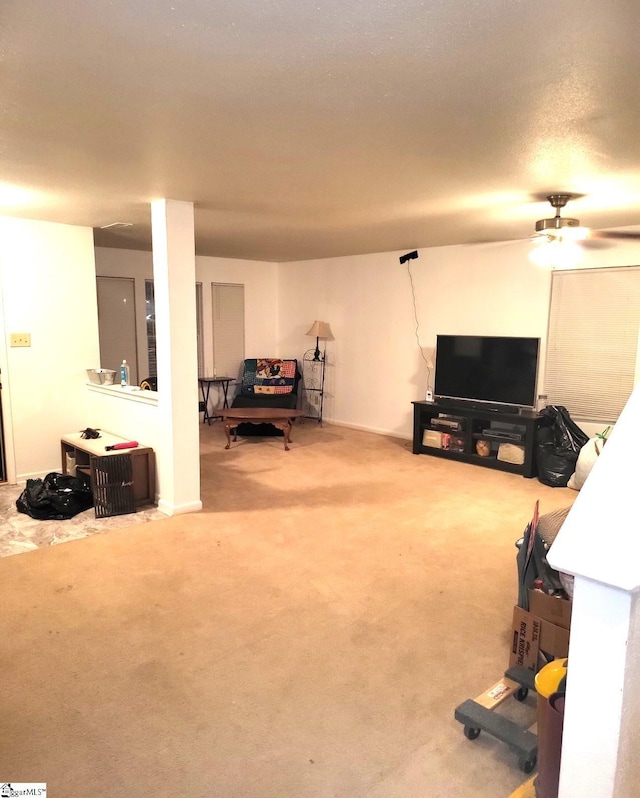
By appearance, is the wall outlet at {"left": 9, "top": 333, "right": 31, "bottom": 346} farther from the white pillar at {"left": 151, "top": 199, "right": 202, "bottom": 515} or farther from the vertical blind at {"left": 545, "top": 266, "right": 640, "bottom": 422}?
the vertical blind at {"left": 545, "top": 266, "right": 640, "bottom": 422}

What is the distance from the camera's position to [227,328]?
7.86m

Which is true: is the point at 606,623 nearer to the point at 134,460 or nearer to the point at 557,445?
the point at 134,460

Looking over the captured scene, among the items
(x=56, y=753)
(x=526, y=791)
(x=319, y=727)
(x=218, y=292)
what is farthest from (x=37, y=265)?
(x=526, y=791)

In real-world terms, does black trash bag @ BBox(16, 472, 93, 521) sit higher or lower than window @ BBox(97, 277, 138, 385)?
lower

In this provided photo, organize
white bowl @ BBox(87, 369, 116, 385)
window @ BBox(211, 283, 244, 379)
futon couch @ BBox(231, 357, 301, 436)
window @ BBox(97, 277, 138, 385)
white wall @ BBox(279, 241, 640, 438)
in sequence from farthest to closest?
window @ BBox(211, 283, 244, 379) → futon couch @ BBox(231, 357, 301, 436) → window @ BBox(97, 277, 138, 385) → white wall @ BBox(279, 241, 640, 438) → white bowl @ BBox(87, 369, 116, 385)

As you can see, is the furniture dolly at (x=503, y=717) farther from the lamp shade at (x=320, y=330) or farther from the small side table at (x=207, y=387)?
the small side table at (x=207, y=387)

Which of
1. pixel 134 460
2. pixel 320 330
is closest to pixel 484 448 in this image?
pixel 320 330

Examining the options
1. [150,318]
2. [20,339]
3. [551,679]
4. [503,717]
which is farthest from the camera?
[150,318]

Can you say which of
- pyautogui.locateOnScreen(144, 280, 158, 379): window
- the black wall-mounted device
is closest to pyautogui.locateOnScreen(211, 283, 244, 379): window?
pyautogui.locateOnScreen(144, 280, 158, 379): window

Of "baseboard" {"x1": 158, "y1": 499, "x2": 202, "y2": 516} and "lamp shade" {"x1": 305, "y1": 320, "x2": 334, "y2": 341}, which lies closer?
"baseboard" {"x1": 158, "y1": 499, "x2": 202, "y2": 516}

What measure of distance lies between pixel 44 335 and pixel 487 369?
4171 mm

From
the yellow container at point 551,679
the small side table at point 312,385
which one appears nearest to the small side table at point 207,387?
the small side table at point 312,385

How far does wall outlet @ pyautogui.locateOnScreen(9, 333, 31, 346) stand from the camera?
4.74m

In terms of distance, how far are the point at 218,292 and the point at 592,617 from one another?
704 cm
